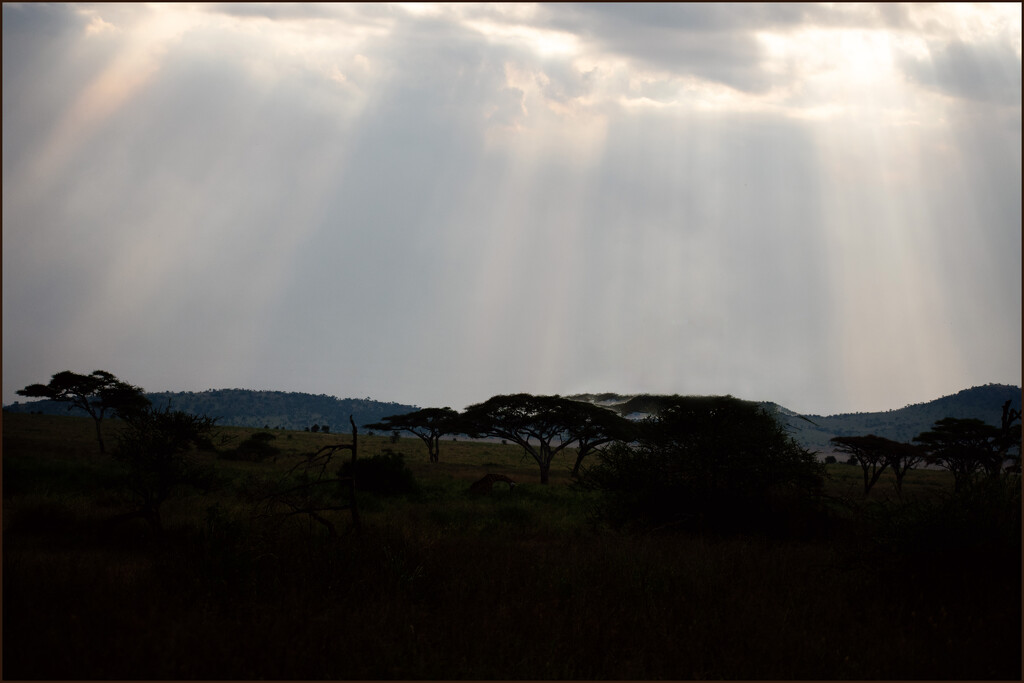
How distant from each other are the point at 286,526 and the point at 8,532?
584 cm

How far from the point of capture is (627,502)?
17.5 meters

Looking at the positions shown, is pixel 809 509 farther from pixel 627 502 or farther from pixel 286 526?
pixel 286 526

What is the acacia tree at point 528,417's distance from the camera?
142ft

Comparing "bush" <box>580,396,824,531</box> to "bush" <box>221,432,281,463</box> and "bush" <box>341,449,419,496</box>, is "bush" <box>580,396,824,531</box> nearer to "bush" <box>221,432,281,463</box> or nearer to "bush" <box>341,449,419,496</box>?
"bush" <box>341,449,419,496</box>

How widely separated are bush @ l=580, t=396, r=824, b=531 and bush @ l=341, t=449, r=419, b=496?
1050 cm

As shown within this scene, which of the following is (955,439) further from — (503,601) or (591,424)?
(503,601)

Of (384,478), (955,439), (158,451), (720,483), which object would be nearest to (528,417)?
(384,478)

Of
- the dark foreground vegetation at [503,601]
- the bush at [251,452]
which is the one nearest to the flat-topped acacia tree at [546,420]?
the bush at [251,452]

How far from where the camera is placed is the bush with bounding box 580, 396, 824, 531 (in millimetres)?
16156

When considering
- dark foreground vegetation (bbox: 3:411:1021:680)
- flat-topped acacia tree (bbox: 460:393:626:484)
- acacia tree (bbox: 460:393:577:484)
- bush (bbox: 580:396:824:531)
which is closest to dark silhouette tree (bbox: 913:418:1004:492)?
flat-topped acacia tree (bbox: 460:393:626:484)

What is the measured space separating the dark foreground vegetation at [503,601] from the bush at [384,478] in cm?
1173

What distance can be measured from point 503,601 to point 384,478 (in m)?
18.1

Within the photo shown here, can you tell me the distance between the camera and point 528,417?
43.9 meters

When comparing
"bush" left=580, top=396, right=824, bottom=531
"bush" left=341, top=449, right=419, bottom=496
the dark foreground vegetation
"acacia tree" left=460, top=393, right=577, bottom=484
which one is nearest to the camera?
the dark foreground vegetation
